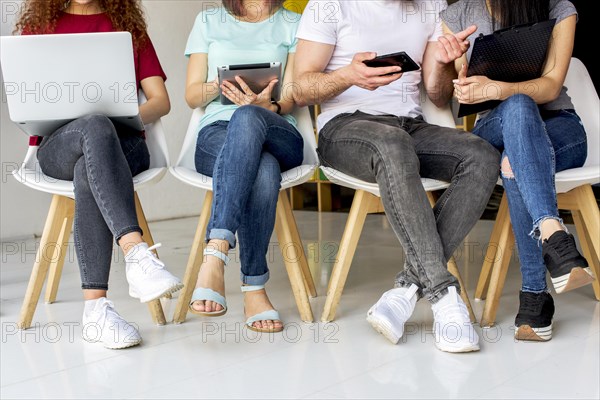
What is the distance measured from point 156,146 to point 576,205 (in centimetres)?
124

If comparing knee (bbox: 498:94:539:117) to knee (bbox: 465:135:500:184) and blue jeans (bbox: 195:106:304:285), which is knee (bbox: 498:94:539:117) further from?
blue jeans (bbox: 195:106:304:285)

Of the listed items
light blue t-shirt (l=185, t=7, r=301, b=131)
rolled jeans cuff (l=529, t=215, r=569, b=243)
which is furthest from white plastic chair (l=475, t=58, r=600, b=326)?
light blue t-shirt (l=185, t=7, r=301, b=131)

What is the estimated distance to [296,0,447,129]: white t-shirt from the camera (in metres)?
2.22

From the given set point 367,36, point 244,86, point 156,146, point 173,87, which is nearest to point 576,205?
point 367,36

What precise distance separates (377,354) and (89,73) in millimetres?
999

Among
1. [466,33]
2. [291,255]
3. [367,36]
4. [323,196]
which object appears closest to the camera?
[466,33]

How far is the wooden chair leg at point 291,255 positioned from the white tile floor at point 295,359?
0.05m

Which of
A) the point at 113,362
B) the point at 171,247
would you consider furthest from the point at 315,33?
the point at 171,247

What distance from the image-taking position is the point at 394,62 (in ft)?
6.49

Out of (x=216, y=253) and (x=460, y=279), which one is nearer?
(x=216, y=253)

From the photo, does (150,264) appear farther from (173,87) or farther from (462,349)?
(173,87)

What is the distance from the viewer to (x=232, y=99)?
2178mm

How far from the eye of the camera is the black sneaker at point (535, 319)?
187cm

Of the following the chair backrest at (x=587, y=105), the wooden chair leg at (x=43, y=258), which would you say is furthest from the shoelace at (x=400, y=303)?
the wooden chair leg at (x=43, y=258)
